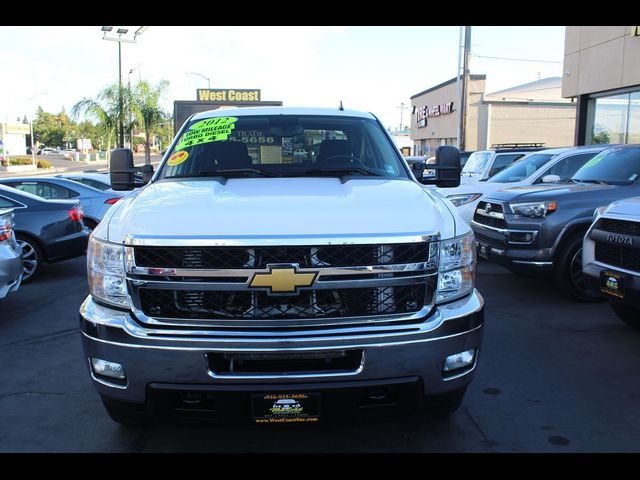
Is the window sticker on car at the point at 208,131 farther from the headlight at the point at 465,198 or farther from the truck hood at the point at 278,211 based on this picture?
the headlight at the point at 465,198

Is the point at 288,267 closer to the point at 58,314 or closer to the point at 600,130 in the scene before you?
the point at 58,314

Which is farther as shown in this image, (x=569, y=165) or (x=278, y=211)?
(x=569, y=165)

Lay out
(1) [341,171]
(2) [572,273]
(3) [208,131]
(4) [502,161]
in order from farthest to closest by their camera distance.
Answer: (4) [502,161] → (2) [572,273] → (3) [208,131] → (1) [341,171]

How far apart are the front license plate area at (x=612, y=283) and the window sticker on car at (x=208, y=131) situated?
3312 millimetres

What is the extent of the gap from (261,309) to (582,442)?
2113mm

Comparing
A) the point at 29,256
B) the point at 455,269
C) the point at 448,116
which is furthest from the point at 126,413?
the point at 448,116

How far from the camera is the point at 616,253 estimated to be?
16.0ft

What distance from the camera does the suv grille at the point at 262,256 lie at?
8.89ft

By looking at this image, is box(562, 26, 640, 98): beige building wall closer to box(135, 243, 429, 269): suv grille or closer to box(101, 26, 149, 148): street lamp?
box(101, 26, 149, 148): street lamp

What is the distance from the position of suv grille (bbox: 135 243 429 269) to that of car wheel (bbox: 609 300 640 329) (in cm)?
369

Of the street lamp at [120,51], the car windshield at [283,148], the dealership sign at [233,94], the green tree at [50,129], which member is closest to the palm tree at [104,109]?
the street lamp at [120,51]

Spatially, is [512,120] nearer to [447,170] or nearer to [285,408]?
[447,170]

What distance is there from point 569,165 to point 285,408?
777 cm
